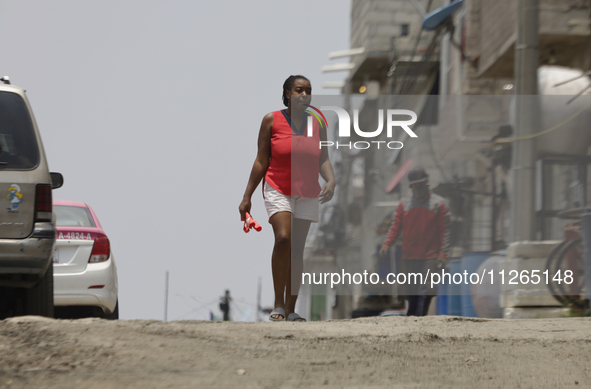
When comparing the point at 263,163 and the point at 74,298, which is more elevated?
the point at 263,163

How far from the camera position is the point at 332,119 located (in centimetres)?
815

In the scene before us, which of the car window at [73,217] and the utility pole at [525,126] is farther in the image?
the utility pole at [525,126]

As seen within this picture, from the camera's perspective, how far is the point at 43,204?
20.1 ft

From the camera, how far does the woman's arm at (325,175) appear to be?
6.57 meters

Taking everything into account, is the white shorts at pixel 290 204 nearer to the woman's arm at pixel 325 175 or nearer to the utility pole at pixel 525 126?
the woman's arm at pixel 325 175

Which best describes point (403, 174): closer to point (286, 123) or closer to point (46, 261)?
point (286, 123)

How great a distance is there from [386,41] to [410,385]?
24124mm

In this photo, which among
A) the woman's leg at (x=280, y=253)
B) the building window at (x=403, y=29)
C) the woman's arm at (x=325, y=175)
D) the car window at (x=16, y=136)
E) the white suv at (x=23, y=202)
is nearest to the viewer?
the white suv at (x=23, y=202)

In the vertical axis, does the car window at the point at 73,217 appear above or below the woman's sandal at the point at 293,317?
above

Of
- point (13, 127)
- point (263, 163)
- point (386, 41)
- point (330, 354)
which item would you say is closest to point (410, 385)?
point (330, 354)

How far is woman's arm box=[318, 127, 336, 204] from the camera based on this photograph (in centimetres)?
657

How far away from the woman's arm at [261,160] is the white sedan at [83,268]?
215cm

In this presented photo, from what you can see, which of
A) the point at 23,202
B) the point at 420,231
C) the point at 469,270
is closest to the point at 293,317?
the point at 23,202

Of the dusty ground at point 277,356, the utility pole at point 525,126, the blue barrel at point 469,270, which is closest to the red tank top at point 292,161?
the dusty ground at point 277,356
